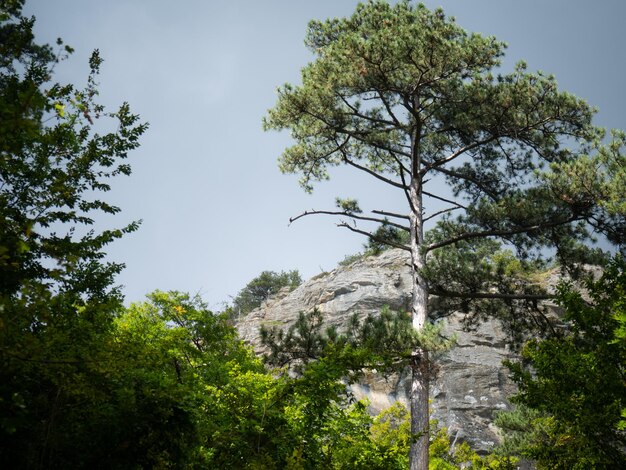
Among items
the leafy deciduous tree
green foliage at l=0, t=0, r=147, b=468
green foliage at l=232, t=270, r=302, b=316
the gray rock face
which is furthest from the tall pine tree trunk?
green foliage at l=232, t=270, r=302, b=316

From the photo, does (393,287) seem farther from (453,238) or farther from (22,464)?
(22,464)

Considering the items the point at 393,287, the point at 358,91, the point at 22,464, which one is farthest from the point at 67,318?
the point at 393,287

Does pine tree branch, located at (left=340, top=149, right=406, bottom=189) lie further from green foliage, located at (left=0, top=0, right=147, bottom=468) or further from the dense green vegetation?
green foliage, located at (left=0, top=0, right=147, bottom=468)

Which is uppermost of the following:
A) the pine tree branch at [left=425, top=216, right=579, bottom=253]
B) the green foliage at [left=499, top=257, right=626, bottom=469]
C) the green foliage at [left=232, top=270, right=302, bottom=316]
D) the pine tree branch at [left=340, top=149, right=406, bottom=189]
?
the green foliage at [left=232, top=270, right=302, bottom=316]

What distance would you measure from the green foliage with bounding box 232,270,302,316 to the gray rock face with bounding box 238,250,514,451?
12.2 m

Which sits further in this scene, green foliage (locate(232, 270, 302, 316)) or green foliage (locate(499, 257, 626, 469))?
green foliage (locate(232, 270, 302, 316))

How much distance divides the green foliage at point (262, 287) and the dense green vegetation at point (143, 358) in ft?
139

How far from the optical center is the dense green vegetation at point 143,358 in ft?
10.4

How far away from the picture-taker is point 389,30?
9.43m

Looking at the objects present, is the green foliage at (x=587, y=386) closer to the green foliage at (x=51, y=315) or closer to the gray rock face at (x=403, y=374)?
the green foliage at (x=51, y=315)

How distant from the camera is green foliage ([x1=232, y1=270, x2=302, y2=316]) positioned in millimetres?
53125

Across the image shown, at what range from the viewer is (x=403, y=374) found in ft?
86.8

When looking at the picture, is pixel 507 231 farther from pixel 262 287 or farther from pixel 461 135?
pixel 262 287

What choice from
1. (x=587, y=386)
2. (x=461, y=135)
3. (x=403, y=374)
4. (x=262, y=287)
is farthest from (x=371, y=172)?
(x=262, y=287)
